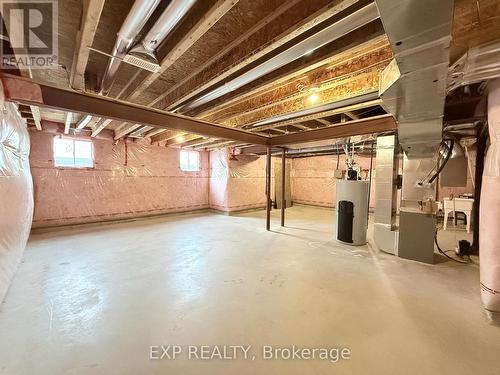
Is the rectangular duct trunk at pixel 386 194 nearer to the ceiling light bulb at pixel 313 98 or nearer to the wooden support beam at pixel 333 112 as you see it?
the wooden support beam at pixel 333 112

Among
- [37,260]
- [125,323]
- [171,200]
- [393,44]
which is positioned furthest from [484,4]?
[171,200]

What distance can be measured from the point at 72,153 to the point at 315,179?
23.9 feet

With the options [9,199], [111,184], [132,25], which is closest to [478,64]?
[132,25]

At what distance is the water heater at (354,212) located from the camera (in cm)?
356

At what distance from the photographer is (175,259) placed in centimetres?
293

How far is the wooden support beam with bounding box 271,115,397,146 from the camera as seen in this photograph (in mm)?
2814

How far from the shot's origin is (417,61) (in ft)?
3.45

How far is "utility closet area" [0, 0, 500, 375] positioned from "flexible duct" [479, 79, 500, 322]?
0.6 inches

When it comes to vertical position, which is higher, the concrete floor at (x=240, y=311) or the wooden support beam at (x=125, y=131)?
the wooden support beam at (x=125, y=131)

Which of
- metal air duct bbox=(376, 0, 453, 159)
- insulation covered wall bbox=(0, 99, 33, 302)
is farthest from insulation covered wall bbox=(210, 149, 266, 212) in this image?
metal air duct bbox=(376, 0, 453, 159)

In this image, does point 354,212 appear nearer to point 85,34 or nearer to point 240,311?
point 240,311

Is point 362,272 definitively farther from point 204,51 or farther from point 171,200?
point 171,200
